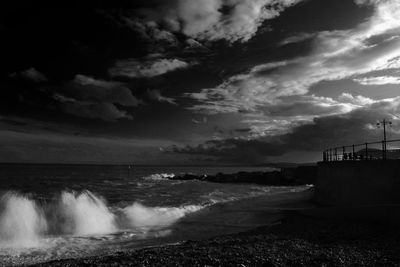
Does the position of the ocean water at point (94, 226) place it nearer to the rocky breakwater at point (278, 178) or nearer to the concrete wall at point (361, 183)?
the concrete wall at point (361, 183)

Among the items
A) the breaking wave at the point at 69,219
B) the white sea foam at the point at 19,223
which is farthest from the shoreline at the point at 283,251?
the breaking wave at the point at 69,219

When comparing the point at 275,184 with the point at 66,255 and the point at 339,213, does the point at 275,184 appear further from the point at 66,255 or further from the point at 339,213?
the point at 66,255

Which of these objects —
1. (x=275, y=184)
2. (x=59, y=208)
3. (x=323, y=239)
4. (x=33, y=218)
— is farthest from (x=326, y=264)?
(x=275, y=184)

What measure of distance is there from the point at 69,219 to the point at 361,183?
48.3ft

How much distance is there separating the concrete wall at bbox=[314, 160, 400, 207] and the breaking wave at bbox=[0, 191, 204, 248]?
8.40 meters

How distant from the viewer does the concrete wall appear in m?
16.2

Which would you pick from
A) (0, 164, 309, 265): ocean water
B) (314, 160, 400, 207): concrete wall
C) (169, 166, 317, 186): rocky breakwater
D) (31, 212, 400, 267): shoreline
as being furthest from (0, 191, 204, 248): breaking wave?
(169, 166, 317, 186): rocky breakwater

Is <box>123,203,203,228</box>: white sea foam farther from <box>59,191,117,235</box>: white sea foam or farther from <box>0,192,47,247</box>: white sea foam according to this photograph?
<box>0,192,47,247</box>: white sea foam

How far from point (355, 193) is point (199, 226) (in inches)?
324

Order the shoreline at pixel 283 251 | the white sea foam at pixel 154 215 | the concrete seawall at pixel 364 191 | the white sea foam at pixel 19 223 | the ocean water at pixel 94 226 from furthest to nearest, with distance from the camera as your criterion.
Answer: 1. the white sea foam at pixel 154 215
2. the concrete seawall at pixel 364 191
3. the white sea foam at pixel 19 223
4. the ocean water at pixel 94 226
5. the shoreline at pixel 283 251

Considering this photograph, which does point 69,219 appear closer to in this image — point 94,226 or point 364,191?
point 94,226

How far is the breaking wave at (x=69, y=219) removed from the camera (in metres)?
15.0

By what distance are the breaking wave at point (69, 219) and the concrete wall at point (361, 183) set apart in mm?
8405

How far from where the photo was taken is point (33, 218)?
17.3 m
